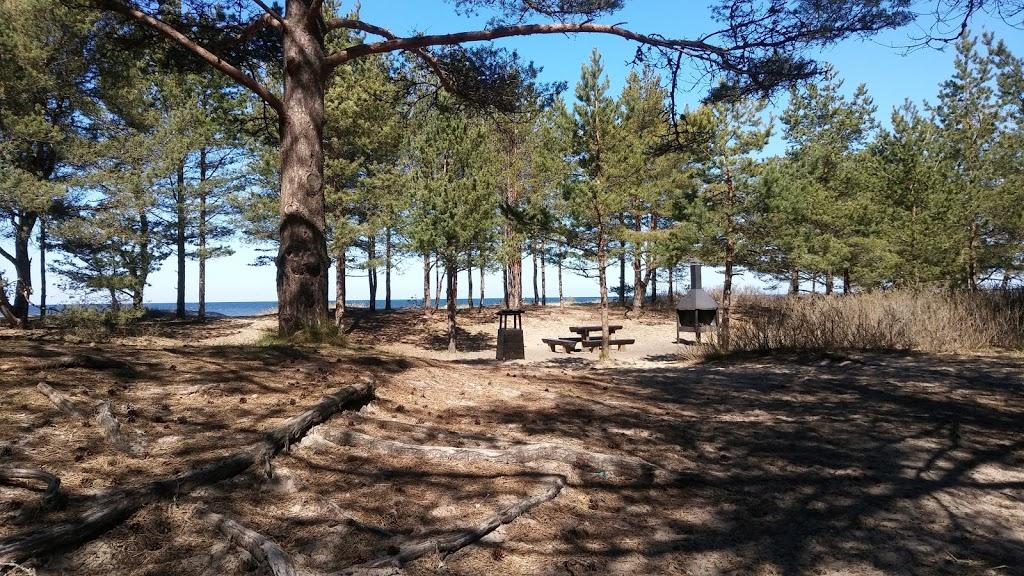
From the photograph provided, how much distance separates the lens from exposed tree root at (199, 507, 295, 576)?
1906mm

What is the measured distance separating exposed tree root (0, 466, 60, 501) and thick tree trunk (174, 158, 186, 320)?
2398 cm

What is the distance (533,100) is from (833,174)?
2329 centimetres

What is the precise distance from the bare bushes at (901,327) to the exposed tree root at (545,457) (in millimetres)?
7279

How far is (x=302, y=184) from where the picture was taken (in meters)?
6.51

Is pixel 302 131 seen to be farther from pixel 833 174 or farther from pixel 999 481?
pixel 833 174

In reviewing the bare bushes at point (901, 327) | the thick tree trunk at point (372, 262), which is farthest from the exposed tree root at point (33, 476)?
the thick tree trunk at point (372, 262)

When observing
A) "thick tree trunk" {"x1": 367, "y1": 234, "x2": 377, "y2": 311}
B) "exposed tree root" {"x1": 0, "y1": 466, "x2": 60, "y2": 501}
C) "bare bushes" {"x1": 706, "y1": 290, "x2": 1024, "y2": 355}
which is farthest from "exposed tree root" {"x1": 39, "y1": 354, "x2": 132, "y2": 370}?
"thick tree trunk" {"x1": 367, "y1": 234, "x2": 377, "y2": 311}

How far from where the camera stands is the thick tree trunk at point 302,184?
6.43 metres

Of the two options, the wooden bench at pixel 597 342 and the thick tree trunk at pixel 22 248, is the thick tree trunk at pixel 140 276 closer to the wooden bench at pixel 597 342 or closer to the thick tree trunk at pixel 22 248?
the thick tree trunk at pixel 22 248

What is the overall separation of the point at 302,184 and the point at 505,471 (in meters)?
4.82

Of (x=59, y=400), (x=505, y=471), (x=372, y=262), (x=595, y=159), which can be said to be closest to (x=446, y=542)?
(x=505, y=471)

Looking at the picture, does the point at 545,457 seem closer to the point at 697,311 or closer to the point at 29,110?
the point at 697,311

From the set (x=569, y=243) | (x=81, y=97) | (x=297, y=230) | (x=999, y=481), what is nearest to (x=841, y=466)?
(x=999, y=481)

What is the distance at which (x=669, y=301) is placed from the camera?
33.8m
